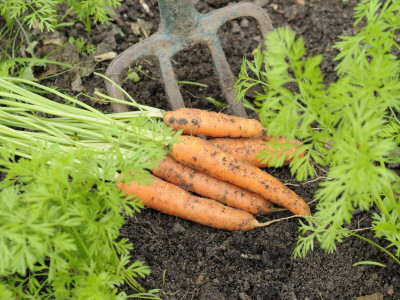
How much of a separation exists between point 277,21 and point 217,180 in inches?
54.3

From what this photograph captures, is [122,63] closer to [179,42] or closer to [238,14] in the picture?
[179,42]

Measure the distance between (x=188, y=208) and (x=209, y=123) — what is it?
50 cm

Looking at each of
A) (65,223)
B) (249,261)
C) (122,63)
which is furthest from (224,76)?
(65,223)

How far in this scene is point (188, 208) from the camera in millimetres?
2379

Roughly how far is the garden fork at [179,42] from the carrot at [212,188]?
402 millimetres

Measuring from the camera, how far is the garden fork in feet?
8.45

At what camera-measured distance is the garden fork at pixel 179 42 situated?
8.45 ft

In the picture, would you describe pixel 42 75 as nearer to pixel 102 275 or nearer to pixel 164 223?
pixel 164 223

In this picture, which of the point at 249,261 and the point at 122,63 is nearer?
the point at 249,261

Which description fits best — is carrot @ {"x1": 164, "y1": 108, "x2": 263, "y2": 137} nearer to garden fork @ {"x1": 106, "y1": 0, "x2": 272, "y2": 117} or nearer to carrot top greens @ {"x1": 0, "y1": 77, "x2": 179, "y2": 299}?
garden fork @ {"x1": 106, "y1": 0, "x2": 272, "y2": 117}

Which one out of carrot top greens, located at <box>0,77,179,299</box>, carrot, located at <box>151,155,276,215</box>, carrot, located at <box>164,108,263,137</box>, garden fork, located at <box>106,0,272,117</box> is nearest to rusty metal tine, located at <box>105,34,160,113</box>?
garden fork, located at <box>106,0,272,117</box>

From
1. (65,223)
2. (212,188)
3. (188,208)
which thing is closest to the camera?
(65,223)

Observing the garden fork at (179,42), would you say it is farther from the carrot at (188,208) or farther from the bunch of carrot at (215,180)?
the carrot at (188,208)

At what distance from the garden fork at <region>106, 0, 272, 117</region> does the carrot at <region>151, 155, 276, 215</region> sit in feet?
1.32
